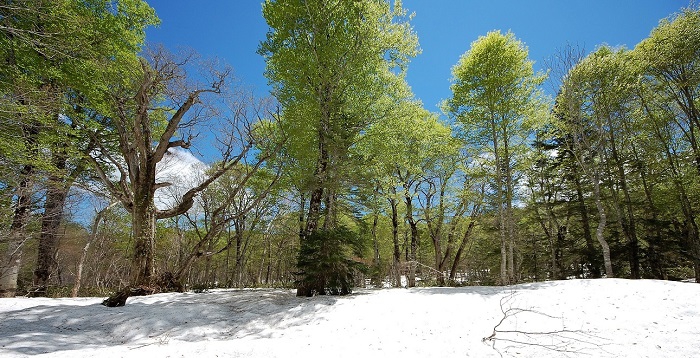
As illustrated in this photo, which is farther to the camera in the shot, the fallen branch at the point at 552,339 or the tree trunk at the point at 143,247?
the tree trunk at the point at 143,247

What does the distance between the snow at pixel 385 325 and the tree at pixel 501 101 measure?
18.3ft

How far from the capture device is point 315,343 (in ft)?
16.5

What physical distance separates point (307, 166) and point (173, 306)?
560 centimetres

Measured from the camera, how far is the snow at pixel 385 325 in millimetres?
4504

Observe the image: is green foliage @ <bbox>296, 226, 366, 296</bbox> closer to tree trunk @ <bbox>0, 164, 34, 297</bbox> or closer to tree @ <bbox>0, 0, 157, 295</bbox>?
tree @ <bbox>0, 0, 157, 295</bbox>

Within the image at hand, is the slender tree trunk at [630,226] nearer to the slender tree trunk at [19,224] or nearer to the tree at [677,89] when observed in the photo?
the tree at [677,89]

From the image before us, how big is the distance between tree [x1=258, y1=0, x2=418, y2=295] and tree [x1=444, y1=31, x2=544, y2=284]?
416 centimetres

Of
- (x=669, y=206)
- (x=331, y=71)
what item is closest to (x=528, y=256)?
(x=669, y=206)

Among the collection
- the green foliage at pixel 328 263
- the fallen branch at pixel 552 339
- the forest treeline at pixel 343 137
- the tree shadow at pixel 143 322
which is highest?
the forest treeline at pixel 343 137

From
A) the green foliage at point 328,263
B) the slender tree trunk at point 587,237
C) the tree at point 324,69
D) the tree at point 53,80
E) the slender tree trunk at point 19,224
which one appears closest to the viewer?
the slender tree trunk at point 19,224

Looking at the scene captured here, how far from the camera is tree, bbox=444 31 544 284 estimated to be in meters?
12.2

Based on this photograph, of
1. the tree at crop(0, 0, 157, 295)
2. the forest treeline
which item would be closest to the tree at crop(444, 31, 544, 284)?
the forest treeline

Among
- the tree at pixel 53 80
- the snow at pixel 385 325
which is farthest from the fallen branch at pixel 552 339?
the tree at pixel 53 80

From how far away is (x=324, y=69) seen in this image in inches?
377
